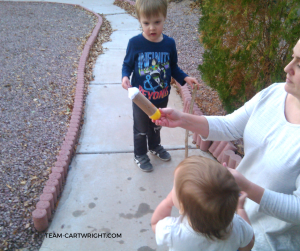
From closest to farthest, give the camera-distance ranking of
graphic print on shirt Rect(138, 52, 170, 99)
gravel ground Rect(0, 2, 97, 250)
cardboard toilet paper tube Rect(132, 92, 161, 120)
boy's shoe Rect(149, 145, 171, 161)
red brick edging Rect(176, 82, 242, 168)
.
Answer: cardboard toilet paper tube Rect(132, 92, 161, 120), gravel ground Rect(0, 2, 97, 250), graphic print on shirt Rect(138, 52, 170, 99), red brick edging Rect(176, 82, 242, 168), boy's shoe Rect(149, 145, 171, 161)

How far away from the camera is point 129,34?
762cm

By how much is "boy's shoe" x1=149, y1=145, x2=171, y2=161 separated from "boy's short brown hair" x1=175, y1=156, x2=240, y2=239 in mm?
1983

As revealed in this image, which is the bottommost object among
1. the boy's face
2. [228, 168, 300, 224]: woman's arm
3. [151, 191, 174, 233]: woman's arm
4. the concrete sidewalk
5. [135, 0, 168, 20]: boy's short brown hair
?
the concrete sidewalk

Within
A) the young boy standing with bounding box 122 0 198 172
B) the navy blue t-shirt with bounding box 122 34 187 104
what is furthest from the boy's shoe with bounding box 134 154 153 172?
the navy blue t-shirt with bounding box 122 34 187 104

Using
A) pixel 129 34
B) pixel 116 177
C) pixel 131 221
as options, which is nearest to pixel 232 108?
pixel 116 177

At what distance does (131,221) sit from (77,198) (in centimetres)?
57

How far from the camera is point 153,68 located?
2.66 metres

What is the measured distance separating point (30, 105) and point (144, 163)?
2.09m

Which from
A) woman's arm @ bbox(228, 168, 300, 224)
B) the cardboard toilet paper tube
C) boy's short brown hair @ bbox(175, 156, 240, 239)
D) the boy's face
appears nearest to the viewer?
boy's short brown hair @ bbox(175, 156, 240, 239)

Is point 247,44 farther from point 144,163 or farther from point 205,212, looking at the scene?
point 205,212

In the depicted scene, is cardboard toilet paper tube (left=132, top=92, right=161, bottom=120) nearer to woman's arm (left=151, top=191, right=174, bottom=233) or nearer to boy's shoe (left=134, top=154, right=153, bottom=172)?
woman's arm (left=151, top=191, right=174, bottom=233)

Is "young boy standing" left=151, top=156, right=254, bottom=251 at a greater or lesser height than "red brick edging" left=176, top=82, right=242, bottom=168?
greater

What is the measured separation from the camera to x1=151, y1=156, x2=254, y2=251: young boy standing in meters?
1.11

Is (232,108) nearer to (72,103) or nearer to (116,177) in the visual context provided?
(116,177)
